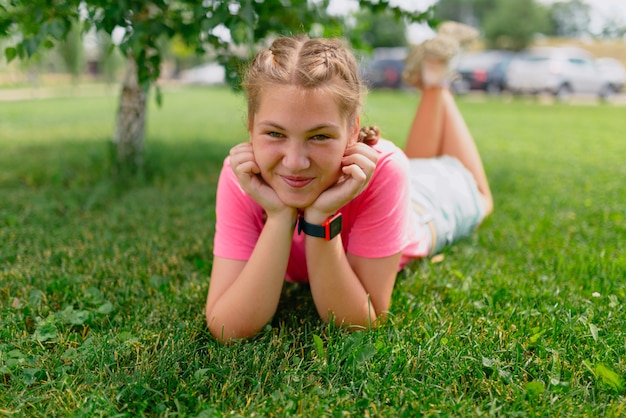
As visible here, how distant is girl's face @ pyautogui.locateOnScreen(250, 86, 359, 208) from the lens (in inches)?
70.6

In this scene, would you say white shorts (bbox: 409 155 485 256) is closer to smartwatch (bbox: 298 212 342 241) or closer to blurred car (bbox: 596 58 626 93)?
smartwatch (bbox: 298 212 342 241)

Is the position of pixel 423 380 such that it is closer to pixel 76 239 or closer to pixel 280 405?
pixel 280 405

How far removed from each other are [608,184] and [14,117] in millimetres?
11284

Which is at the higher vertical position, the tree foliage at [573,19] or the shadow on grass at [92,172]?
the tree foliage at [573,19]

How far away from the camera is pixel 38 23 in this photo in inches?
129

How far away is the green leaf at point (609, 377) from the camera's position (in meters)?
1.78

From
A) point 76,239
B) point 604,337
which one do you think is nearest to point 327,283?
point 604,337

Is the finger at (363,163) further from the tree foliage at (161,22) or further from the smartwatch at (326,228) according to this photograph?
the tree foliage at (161,22)

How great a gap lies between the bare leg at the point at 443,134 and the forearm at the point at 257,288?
2.10 metres

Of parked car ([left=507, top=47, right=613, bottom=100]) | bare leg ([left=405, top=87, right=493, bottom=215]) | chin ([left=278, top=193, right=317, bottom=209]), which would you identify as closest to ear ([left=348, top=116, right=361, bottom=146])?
chin ([left=278, top=193, right=317, bottom=209])

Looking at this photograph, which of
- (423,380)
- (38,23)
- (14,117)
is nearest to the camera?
(423,380)

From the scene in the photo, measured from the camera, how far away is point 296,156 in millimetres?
1812

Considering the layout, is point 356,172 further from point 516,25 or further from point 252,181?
point 516,25

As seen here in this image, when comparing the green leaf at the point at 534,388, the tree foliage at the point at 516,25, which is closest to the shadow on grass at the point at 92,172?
the green leaf at the point at 534,388
